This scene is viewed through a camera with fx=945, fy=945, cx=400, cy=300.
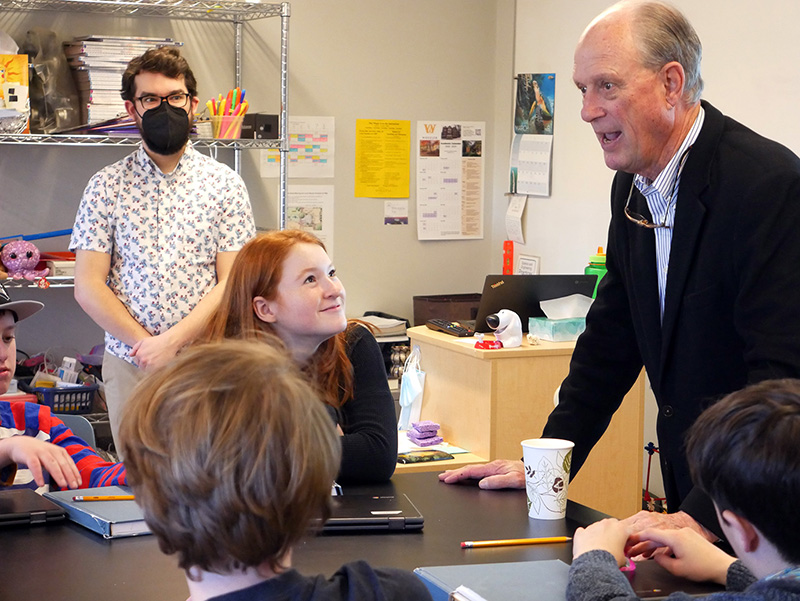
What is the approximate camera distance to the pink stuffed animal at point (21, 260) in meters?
3.21

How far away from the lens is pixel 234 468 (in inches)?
32.8

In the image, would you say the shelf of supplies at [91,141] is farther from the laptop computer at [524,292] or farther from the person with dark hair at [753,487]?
the person with dark hair at [753,487]

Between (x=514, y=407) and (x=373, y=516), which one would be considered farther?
(x=514, y=407)

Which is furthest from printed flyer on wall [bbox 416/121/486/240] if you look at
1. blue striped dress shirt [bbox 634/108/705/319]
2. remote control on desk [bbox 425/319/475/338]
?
blue striped dress shirt [bbox 634/108/705/319]

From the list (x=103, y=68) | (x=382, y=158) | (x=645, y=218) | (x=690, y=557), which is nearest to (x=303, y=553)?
(x=690, y=557)

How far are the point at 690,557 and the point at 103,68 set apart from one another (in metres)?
2.79

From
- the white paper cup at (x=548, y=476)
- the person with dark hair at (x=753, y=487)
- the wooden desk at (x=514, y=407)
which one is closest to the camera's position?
the person with dark hair at (x=753, y=487)

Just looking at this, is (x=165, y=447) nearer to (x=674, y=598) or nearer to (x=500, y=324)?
(x=674, y=598)

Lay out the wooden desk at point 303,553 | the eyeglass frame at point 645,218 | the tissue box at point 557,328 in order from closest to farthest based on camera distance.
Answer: the wooden desk at point 303,553, the eyeglass frame at point 645,218, the tissue box at point 557,328

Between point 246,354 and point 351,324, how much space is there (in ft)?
3.89

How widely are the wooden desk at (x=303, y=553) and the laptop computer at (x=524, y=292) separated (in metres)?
1.50

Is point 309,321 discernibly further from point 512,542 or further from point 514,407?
point 514,407

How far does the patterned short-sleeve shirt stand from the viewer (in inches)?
107

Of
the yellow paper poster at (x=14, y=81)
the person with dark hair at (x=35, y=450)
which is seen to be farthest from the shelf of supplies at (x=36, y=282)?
the person with dark hair at (x=35, y=450)
